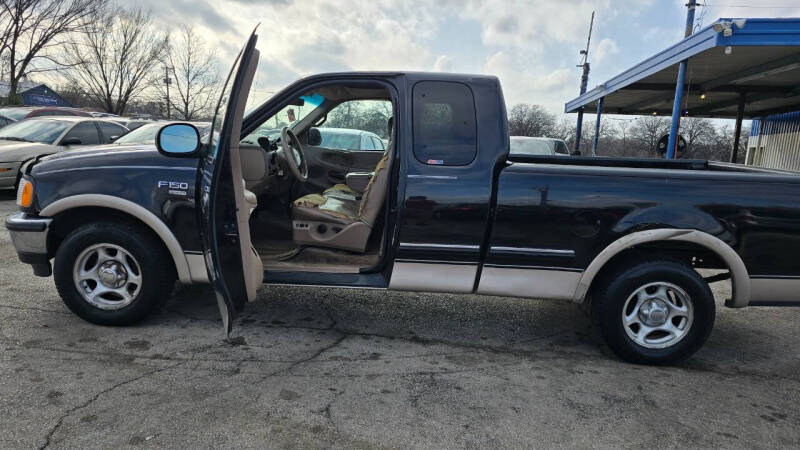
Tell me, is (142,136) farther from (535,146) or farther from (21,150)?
(535,146)

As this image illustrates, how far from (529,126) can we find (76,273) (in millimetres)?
34816

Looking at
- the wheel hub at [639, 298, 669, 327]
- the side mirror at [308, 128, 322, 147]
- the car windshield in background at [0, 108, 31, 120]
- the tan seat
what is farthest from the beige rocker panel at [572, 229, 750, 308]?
the car windshield in background at [0, 108, 31, 120]

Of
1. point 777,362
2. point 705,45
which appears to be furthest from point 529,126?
point 777,362

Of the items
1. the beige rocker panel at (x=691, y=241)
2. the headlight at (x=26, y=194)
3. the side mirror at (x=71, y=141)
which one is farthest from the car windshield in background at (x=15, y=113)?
the beige rocker panel at (x=691, y=241)

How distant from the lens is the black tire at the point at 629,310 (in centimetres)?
337

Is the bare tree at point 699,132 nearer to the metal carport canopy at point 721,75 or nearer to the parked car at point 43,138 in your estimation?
the metal carport canopy at point 721,75

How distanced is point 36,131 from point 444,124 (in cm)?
980

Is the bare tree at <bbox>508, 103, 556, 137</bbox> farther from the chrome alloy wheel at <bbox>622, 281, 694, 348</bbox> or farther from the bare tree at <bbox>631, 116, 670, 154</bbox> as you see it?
the chrome alloy wheel at <bbox>622, 281, 694, 348</bbox>

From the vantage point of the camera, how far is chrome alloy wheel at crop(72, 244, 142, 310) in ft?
11.7

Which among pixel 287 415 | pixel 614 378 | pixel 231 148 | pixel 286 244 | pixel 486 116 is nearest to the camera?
pixel 287 415

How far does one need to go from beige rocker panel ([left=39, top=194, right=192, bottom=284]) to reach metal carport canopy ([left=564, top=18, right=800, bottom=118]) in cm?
919

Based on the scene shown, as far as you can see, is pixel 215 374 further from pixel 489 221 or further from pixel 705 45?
pixel 705 45

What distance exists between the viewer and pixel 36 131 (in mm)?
9891

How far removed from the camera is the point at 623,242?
131 inches
